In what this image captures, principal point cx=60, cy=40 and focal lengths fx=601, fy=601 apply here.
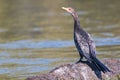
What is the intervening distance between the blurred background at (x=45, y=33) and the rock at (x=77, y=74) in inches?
116

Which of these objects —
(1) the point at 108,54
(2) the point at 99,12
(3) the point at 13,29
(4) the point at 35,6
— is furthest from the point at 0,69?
(4) the point at 35,6

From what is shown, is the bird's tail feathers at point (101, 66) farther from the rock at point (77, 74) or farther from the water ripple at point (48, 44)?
the water ripple at point (48, 44)

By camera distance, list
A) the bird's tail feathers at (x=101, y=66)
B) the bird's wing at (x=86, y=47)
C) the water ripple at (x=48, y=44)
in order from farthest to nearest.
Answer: the water ripple at (x=48, y=44), the bird's wing at (x=86, y=47), the bird's tail feathers at (x=101, y=66)

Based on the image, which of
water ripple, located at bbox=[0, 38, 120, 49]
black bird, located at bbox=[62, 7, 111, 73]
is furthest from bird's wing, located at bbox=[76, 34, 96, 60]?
water ripple, located at bbox=[0, 38, 120, 49]

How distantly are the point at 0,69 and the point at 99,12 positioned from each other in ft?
30.1

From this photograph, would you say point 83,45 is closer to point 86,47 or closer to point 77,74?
point 86,47

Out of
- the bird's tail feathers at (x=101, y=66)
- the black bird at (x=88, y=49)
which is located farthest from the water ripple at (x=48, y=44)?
the bird's tail feathers at (x=101, y=66)

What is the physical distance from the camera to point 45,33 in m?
21.4

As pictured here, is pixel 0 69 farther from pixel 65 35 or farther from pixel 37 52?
pixel 65 35

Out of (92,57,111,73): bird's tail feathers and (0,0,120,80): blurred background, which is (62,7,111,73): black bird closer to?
(92,57,111,73): bird's tail feathers

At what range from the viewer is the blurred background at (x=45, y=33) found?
17.1 meters

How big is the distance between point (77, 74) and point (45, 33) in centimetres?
930

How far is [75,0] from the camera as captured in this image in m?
28.6

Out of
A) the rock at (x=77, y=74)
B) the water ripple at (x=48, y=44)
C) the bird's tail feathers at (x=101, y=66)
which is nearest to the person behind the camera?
the rock at (x=77, y=74)
